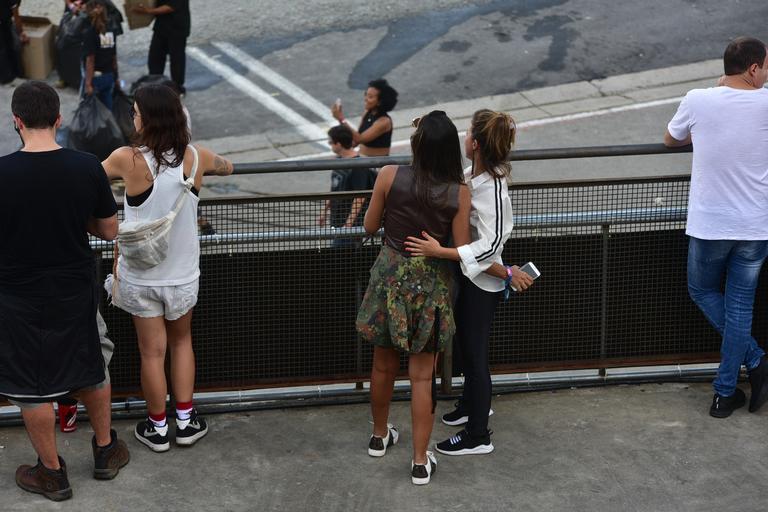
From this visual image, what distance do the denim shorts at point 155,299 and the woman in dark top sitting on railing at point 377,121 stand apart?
386cm

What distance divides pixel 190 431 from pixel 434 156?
180cm

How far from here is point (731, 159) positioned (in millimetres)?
5629

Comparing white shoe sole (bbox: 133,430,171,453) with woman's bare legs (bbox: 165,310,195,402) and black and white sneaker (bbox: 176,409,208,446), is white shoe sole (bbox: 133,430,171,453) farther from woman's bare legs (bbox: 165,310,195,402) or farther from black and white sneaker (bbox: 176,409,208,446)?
woman's bare legs (bbox: 165,310,195,402)

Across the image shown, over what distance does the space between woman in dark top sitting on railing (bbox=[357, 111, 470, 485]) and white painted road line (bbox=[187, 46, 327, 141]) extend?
7.62 metres

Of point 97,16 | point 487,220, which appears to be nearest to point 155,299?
point 487,220

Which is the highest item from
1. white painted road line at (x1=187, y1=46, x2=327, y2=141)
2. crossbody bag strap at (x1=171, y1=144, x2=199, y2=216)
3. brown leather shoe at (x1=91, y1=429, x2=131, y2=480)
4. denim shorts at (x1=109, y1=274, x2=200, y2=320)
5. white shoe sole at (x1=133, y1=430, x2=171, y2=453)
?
crossbody bag strap at (x1=171, y1=144, x2=199, y2=216)

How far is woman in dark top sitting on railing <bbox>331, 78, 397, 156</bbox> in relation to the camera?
356 inches

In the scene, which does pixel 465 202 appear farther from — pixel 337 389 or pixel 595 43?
pixel 595 43

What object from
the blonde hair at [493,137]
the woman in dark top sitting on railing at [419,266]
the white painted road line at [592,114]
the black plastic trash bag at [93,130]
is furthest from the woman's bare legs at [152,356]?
the white painted road line at [592,114]

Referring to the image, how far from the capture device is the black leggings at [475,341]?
536 cm

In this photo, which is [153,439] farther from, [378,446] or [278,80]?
[278,80]

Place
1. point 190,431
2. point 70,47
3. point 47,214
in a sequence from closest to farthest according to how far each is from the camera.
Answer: point 47,214
point 190,431
point 70,47

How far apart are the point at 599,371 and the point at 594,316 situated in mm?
323

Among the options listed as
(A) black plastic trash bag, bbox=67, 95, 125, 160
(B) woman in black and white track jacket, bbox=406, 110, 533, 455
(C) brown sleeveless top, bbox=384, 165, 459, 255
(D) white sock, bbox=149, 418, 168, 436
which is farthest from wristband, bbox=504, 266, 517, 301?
(A) black plastic trash bag, bbox=67, 95, 125, 160
